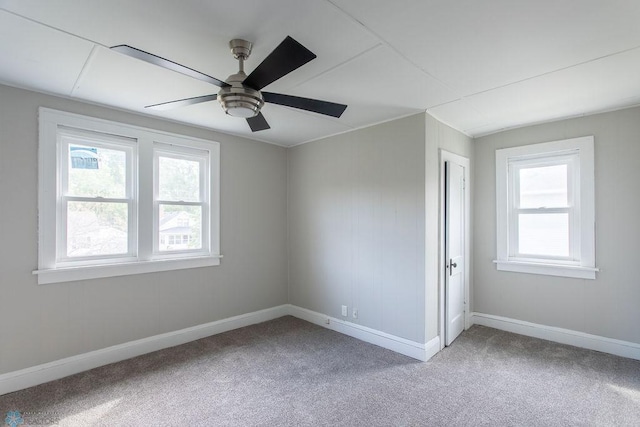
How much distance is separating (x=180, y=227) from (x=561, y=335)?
446 centimetres

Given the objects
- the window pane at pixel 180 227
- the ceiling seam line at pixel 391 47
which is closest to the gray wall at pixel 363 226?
the ceiling seam line at pixel 391 47

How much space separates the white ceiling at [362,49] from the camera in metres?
1.59

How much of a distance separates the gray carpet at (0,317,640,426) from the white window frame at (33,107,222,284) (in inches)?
36.4

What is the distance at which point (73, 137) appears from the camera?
111 inches

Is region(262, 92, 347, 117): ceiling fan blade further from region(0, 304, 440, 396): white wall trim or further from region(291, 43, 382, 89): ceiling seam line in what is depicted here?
region(0, 304, 440, 396): white wall trim

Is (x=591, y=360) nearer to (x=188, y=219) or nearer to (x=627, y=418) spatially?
(x=627, y=418)

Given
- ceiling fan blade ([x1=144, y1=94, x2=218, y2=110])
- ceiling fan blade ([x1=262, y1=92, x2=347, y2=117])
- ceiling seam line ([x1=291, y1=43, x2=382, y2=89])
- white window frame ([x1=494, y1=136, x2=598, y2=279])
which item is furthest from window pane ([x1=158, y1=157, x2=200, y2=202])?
white window frame ([x1=494, y1=136, x2=598, y2=279])

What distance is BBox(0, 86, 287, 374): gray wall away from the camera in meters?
2.49

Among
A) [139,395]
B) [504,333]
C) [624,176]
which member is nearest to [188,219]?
[139,395]

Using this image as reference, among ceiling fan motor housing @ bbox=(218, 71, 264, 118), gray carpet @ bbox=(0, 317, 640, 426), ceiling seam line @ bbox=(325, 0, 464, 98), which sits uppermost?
ceiling seam line @ bbox=(325, 0, 464, 98)

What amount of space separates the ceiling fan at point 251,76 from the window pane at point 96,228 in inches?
56.0

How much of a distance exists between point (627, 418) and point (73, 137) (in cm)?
498

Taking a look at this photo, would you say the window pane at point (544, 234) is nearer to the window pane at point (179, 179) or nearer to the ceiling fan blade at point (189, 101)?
the ceiling fan blade at point (189, 101)

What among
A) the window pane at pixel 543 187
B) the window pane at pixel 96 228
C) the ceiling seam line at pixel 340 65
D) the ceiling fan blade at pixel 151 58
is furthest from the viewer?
the window pane at pixel 543 187
